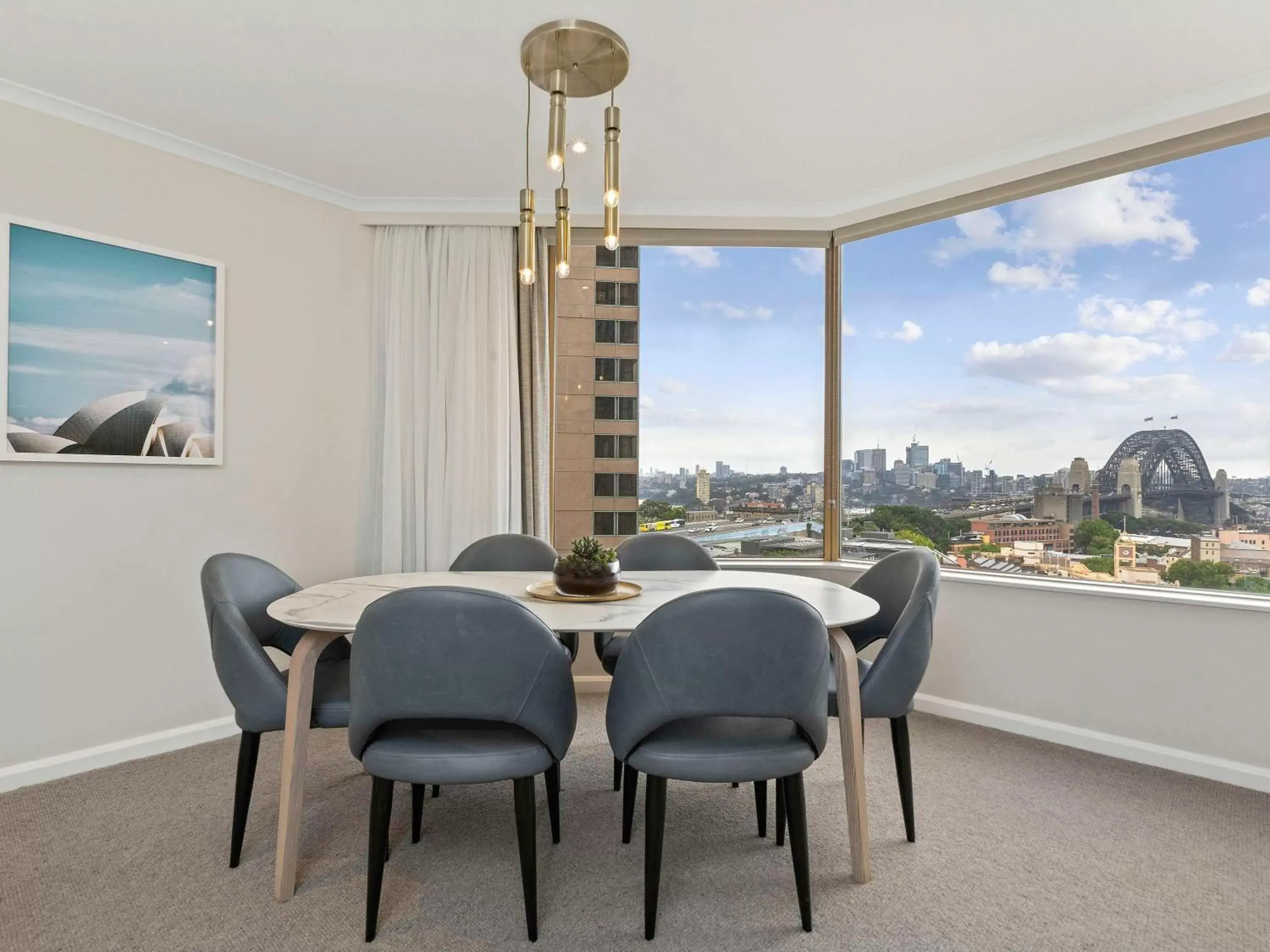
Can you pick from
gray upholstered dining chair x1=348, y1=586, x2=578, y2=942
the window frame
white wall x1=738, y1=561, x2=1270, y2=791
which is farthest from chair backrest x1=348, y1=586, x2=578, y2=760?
white wall x1=738, y1=561, x2=1270, y2=791

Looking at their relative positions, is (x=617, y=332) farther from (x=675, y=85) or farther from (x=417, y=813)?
(x=417, y=813)

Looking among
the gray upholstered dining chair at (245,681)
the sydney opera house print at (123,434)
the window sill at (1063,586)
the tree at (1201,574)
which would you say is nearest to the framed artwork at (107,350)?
the sydney opera house print at (123,434)

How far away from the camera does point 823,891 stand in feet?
6.66

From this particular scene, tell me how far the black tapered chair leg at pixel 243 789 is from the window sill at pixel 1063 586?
7.72 ft

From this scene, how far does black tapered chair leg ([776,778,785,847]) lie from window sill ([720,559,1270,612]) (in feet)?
5.34

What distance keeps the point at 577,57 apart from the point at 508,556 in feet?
6.29

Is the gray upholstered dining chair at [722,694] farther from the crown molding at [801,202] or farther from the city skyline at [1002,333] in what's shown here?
the crown molding at [801,202]

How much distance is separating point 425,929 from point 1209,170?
12.8 ft

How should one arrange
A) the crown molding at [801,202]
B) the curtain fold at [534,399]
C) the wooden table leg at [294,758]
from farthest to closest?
1. the curtain fold at [534,399]
2. the crown molding at [801,202]
3. the wooden table leg at [294,758]

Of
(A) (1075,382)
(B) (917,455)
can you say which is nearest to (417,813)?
(B) (917,455)

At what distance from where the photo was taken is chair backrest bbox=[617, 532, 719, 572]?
3195 millimetres

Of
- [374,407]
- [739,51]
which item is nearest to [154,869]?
[374,407]

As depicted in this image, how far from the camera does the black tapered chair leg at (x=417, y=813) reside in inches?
90.4

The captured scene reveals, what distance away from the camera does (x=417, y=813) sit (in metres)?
2.30
